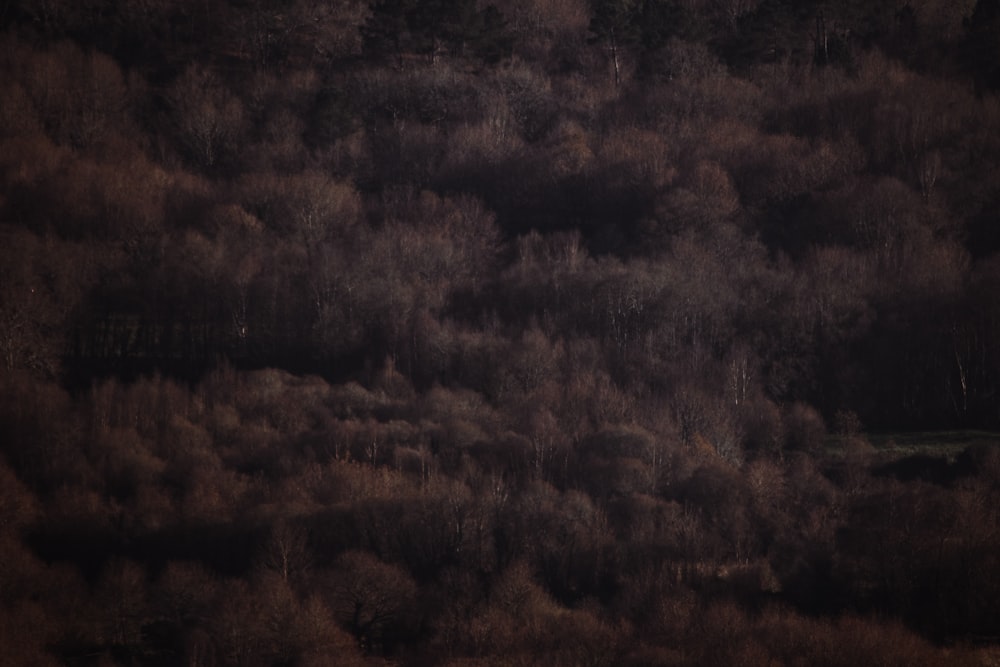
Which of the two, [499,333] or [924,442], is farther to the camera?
[499,333]

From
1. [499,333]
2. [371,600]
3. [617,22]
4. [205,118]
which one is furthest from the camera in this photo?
[617,22]

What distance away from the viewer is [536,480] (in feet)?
206

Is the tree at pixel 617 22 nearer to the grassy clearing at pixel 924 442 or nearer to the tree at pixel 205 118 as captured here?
the tree at pixel 205 118

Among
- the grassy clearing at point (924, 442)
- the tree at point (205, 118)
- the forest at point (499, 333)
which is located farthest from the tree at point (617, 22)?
the grassy clearing at point (924, 442)

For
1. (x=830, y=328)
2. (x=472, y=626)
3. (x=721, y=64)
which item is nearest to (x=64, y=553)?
(x=472, y=626)

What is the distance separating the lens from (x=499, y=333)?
77562 millimetres

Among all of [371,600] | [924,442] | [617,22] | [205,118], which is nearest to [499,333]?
[924,442]

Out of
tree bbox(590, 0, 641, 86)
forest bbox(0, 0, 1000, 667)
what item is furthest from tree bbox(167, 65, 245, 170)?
tree bbox(590, 0, 641, 86)

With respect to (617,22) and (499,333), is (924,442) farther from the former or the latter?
(617,22)

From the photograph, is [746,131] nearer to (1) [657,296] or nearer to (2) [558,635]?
(1) [657,296]

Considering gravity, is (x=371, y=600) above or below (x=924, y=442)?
below

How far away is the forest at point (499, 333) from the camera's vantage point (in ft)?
180

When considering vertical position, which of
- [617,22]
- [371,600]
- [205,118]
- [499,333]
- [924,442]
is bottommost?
[371,600]

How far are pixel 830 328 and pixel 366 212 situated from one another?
34680 millimetres
